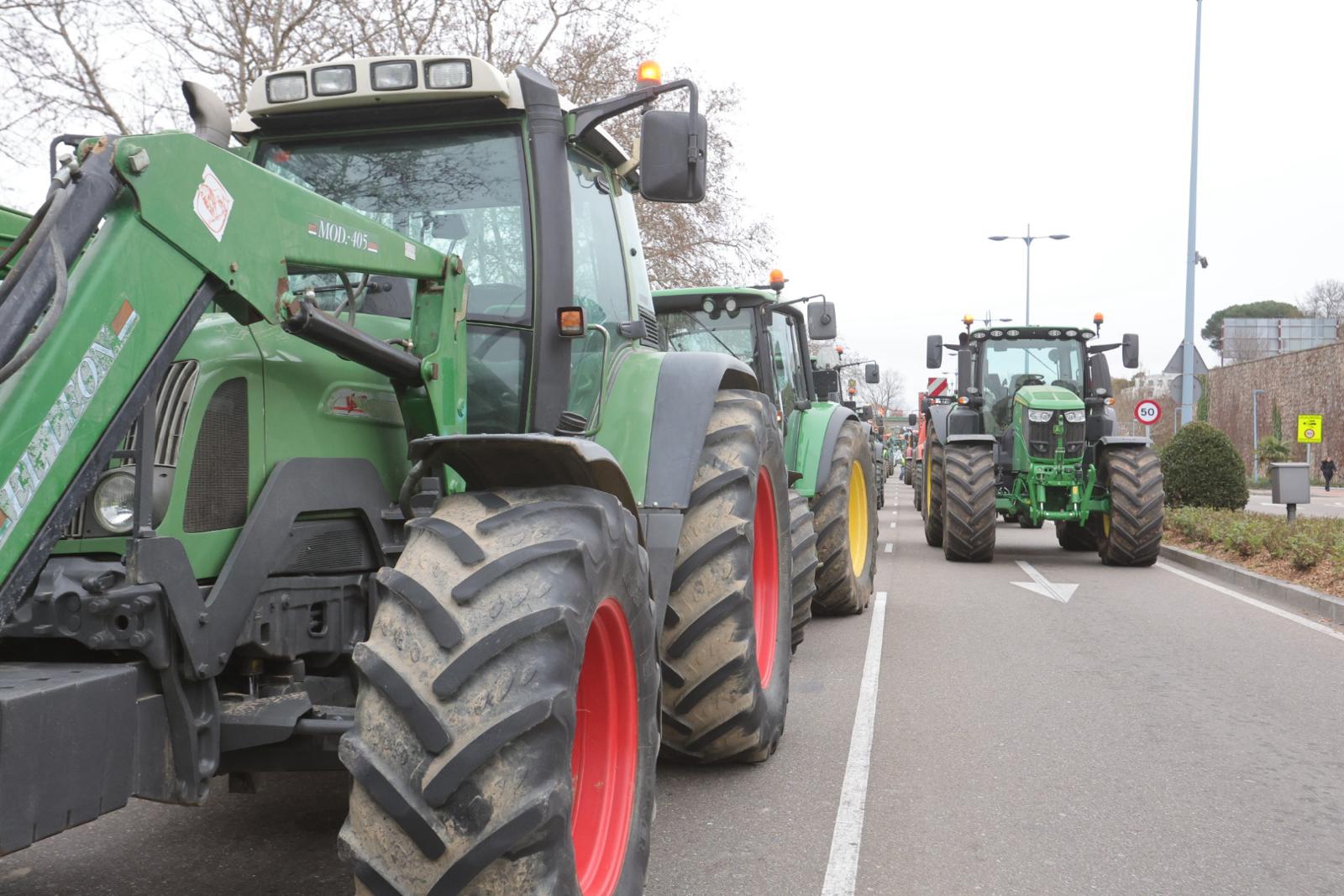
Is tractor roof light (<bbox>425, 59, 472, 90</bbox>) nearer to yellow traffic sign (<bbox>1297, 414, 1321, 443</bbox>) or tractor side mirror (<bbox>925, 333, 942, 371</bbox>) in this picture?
tractor side mirror (<bbox>925, 333, 942, 371</bbox>)

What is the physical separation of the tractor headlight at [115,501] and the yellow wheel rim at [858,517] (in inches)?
321

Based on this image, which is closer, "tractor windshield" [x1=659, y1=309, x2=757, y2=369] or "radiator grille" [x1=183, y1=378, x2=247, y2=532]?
"radiator grille" [x1=183, y1=378, x2=247, y2=532]

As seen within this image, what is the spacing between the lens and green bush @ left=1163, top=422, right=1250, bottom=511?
714 inches

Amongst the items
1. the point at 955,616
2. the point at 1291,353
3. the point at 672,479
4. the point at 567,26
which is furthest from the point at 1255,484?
the point at 672,479

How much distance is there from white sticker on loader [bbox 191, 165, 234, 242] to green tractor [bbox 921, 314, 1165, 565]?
11.3 metres

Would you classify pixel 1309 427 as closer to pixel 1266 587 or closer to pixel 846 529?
pixel 1266 587

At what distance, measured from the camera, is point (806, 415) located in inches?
397

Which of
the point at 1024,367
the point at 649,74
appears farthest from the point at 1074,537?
the point at 649,74

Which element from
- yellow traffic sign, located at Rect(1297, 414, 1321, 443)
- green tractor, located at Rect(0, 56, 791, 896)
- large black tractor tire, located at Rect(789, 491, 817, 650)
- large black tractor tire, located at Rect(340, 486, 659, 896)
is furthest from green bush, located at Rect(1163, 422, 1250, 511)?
large black tractor tire, located at Rect(340, 486, 659, 896)

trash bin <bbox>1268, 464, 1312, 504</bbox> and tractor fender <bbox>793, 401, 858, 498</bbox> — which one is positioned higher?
tractor fender <bbox>793, 401, 858, 498</bbox>

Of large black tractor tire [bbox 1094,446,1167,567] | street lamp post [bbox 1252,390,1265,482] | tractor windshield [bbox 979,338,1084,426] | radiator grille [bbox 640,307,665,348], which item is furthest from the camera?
street lamp post [bbox 1252,390,1265,482]

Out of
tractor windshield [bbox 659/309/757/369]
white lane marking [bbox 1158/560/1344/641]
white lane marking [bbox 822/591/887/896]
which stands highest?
tractor windshield [bbox 659/309/757/369]

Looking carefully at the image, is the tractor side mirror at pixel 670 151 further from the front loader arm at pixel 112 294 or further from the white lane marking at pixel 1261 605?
the white lane marking at pixel 1261 605

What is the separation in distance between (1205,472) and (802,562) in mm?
13370
